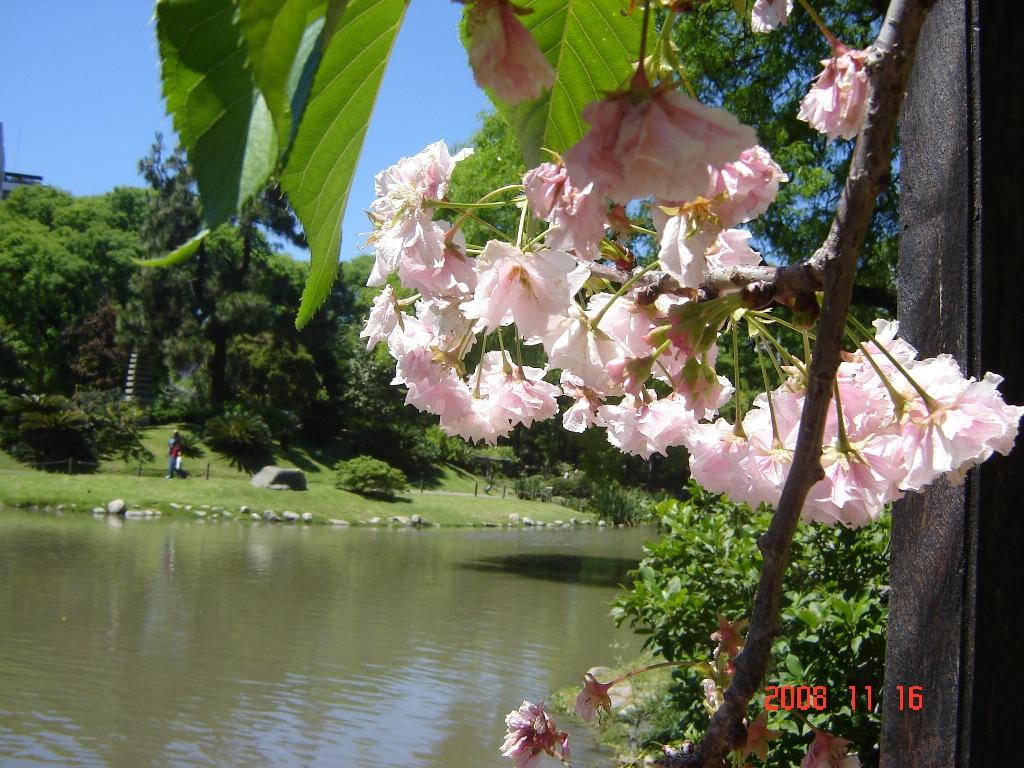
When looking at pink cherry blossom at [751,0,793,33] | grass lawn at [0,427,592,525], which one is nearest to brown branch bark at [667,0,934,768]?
pink cherry blossom at [751,0,793,33]

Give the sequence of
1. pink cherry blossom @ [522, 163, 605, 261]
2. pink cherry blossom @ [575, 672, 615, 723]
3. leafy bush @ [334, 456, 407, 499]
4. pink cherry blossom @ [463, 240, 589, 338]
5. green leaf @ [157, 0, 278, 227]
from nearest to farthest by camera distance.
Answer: green leaf @ [157, 0, 278, 227] → pink cherry blossom @ [522, 163, 605, 261] → pink cherry blossom @ [463, 240, 589, 338] → pink cherry blossom @ [575, 672, 615, 723] → leafy bush @ [334, 456, 407, 499]

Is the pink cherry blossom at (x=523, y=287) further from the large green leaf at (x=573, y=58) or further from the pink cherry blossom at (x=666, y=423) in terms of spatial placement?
the pink cherry blossom at (x=666, y=423)

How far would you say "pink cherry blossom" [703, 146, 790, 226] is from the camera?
63 cm

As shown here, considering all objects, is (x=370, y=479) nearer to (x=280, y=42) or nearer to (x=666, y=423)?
(x=666, y=423)

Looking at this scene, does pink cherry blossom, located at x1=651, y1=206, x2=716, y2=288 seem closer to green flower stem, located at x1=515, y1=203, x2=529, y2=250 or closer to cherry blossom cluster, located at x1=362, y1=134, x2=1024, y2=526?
cherry blossom cluster, located at x1=362, y1=134, x2=1024, y2=526

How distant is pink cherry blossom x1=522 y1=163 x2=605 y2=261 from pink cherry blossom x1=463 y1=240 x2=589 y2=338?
8 cm

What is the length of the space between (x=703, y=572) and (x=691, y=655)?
1.36 ft

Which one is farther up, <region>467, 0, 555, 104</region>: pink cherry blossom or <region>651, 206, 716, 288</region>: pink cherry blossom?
<region>467, 0, 555, 104</region>: pink cherry blossom

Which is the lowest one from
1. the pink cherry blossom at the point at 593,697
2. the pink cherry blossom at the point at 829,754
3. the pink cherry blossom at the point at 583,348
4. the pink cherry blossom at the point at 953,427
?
the pink cherry blossom at the point at 593,697

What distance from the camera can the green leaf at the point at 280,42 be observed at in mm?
326

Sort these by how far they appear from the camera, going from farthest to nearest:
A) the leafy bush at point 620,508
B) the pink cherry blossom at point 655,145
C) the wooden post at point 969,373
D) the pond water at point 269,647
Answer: the leafy bush at point 620,508, the pond water at point 269,647, the wooden post at point 969,373, the pink cherry blossom at point 655,145

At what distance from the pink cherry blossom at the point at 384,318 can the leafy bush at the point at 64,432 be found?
854 inches

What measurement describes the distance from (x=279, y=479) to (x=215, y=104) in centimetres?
2162

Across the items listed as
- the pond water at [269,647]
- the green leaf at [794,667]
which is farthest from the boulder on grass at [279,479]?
the green leaf at [794,667]
